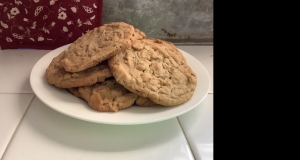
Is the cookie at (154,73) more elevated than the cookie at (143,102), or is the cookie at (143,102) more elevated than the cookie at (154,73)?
the cookie at (154,73)

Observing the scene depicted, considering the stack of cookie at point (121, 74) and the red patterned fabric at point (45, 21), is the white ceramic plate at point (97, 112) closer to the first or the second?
the stack of cookie at point (121, 74)

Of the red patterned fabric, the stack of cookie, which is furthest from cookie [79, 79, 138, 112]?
the red patterned fabric

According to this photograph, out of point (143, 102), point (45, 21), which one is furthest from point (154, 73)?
point (45, 21)

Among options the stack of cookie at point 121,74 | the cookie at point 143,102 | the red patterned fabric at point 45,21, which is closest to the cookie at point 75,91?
the stack of cookie at point 121,74

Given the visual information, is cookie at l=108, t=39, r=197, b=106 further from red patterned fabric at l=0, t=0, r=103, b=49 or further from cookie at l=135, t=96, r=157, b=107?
red patterned fabric at l=0, t=0, r=103, b=49

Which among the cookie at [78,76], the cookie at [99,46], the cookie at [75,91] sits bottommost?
the cookie at [75,91]

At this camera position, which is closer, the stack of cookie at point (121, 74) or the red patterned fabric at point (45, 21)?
the stack of cookie at point (121, 74)
